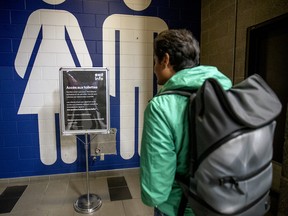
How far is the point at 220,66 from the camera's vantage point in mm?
2729

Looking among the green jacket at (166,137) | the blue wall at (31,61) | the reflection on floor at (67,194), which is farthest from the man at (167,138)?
the blue wall at (31,61)

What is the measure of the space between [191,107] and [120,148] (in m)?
2.46

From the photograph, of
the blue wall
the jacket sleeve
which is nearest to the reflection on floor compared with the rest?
the blue wall

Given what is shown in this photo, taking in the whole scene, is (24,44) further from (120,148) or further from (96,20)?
(120,148)

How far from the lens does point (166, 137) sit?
0.83 meters

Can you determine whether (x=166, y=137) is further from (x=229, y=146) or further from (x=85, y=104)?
(x=85, y=104)

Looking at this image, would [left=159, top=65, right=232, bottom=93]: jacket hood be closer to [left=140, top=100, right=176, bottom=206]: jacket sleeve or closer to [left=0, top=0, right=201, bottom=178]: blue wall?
[left=140, top=100, right=176, bottom=206]: jacket sleeve

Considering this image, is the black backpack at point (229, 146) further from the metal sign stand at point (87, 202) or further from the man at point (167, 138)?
the metal sign stand at point (87, 202)

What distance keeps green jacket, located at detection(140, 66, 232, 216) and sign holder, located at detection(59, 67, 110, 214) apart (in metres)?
1.61

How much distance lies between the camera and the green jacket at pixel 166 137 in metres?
0.82

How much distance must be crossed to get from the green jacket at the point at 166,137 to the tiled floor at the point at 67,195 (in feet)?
5.27

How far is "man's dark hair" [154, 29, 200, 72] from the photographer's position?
37.0 inches

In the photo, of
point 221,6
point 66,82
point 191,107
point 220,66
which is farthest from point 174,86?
point 221,6

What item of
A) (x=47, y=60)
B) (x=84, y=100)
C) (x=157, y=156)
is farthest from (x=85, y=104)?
(x=157, y=156)
